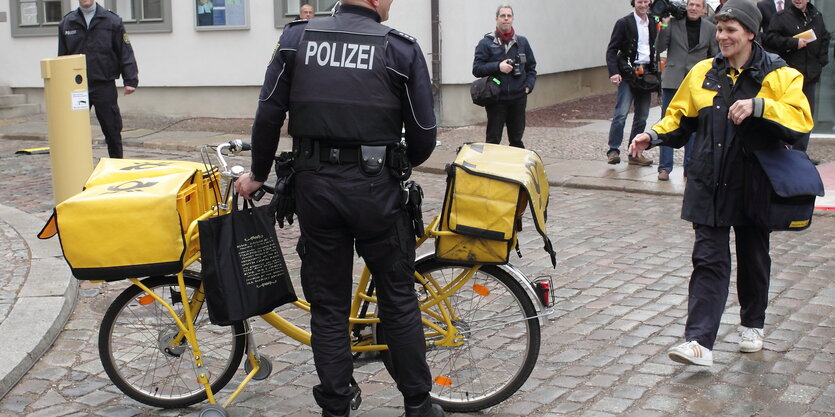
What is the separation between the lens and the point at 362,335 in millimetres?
4570

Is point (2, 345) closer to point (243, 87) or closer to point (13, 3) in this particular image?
point (243, 87)

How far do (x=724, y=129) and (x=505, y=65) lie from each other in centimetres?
566

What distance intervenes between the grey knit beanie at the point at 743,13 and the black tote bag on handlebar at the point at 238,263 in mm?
2313

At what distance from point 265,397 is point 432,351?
2.70ft

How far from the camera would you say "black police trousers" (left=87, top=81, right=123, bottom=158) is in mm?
10734

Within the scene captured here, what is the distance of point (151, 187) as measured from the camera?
165 inches

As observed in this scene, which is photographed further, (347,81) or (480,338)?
(480,338)

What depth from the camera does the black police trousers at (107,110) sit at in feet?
35.2

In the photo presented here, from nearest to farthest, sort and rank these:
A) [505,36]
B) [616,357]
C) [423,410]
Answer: [423,410], [616,357], [505,36]

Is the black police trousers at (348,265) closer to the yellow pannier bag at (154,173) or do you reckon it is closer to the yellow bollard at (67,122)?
the yellow pannier bag at (154,173)

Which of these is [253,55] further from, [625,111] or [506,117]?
[625,111]

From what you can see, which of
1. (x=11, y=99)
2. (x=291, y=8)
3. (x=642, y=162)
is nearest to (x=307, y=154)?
(x=642, y=162)

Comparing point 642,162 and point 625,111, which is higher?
point 625,111

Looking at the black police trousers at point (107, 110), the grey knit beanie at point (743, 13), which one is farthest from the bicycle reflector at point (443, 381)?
the black police trousers at point (107, 110)
